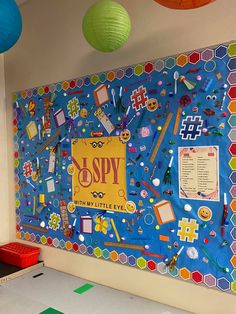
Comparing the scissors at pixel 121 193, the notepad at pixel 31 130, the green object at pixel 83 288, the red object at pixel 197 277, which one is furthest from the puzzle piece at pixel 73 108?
the red object at pixel 197 277

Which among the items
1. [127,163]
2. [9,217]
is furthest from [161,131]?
[9,217]

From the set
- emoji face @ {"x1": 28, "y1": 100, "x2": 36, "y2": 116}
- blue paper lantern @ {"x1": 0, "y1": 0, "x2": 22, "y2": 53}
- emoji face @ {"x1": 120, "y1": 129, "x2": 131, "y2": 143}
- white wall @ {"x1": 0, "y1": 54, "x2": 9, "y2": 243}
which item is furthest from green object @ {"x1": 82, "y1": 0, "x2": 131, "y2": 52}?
white wall @ {"x1": 0, "y1": 54, "x2": 9, "y2": 243}

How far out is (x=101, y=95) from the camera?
183 cm

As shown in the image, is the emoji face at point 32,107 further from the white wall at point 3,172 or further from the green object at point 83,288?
the green object at point 83,288

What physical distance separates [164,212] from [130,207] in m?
0.21

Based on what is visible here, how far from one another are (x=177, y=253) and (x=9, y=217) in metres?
1.44

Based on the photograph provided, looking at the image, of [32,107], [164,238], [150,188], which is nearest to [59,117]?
[32,107]

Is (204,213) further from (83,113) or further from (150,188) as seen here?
(83,113)

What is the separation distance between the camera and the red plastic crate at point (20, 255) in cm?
206

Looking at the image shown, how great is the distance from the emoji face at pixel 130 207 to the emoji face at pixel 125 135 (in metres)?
0.35

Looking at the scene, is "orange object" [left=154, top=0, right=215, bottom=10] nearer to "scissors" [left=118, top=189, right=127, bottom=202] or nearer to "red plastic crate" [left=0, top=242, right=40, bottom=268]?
"scissors" [left=118, top=189, right=127, bottom=202]

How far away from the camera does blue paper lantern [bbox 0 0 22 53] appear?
55.7 inches

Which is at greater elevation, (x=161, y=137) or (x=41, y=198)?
(x=161, y=137)

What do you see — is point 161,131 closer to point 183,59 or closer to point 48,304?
point 183,59
